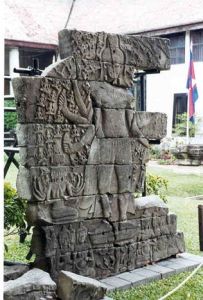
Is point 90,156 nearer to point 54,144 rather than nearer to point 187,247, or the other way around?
point 54,144

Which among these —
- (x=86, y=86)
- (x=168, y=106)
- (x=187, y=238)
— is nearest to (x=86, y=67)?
(x=86, y=86)

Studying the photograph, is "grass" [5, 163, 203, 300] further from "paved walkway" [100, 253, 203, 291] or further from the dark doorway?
the dark doorway

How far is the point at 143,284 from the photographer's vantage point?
5359 millimetres

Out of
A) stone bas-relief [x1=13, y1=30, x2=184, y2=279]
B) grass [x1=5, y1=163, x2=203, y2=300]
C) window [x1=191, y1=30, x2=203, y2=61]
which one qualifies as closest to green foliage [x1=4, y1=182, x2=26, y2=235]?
stone bas-relief [x1=13, y1=30, x2=184, y2=279]

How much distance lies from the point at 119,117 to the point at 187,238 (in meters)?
2.91

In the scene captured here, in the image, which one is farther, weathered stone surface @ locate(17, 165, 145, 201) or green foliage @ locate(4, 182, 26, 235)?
green foliage @ locate(4, 182, 26, 235)

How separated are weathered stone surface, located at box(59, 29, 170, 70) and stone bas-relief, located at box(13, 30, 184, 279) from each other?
0.01 m

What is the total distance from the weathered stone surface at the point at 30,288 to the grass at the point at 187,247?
906mm

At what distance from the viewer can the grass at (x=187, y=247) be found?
5.04m

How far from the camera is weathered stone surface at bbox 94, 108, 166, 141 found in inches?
211

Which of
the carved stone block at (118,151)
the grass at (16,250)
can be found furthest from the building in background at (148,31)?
the carved stone block at (118,151)

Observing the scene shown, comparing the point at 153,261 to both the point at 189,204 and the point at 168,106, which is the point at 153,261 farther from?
the point at 168,106

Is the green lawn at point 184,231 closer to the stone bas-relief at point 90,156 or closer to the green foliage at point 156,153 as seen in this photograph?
the stone bas-relief at point 90,156

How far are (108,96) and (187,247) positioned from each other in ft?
9.33
